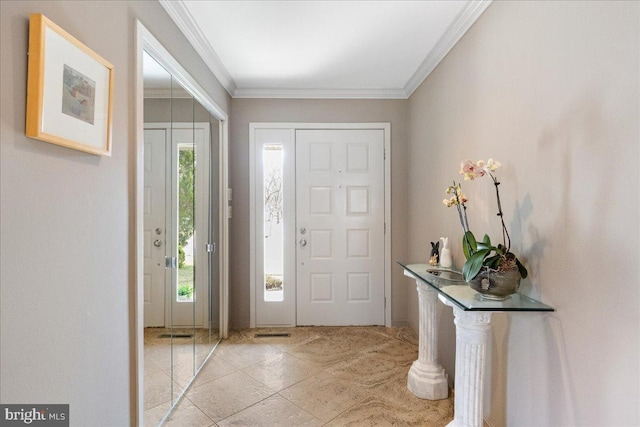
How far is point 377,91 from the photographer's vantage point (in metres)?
3.30

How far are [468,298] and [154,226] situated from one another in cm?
175

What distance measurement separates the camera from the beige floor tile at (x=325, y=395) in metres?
2.01

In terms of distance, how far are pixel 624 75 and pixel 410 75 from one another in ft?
7.13

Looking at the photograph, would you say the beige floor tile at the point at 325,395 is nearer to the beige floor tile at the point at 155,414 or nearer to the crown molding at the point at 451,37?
the beige floor tile at the point at 155,414

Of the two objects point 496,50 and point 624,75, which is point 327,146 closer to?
point 496,50

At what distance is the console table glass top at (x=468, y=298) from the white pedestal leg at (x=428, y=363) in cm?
27

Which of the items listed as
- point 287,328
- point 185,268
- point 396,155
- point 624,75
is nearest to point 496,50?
point 624,75

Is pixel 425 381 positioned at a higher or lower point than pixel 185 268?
lower

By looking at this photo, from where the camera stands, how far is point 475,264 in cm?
138

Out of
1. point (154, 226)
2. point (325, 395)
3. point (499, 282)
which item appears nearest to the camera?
→ point (499, 282)

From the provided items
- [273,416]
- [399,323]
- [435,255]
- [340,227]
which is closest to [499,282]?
[435,255]
